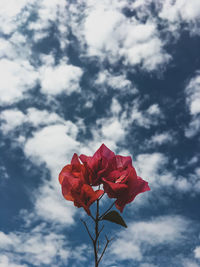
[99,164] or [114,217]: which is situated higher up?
[99,164]

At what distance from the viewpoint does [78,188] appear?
265 cm

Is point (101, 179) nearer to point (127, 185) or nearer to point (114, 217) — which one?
point (127, 185)

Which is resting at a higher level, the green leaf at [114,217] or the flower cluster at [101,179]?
the flower cluster at [101,179]

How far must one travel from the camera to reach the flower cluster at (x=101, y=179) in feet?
8.54

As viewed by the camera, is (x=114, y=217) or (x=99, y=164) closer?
(x=114, y=217)

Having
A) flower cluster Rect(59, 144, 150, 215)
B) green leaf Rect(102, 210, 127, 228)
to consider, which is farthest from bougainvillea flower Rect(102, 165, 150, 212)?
green leaf Rect(102, 210, 127, 228)

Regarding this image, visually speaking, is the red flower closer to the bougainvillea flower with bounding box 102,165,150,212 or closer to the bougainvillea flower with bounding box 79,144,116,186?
the bougainvillea flower with bounding box 79,144,116,186

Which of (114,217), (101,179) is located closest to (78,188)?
(101,179)

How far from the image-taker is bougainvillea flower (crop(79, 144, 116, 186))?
2.70 m

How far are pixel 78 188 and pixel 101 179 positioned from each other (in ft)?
0.87

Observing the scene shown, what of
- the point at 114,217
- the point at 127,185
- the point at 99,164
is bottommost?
the point at 114,217

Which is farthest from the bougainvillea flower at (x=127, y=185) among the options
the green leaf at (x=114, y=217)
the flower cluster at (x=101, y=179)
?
the green leaf at (x=114, y=217)

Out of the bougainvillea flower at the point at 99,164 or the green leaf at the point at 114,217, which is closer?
the green leaf at the point at 114,217

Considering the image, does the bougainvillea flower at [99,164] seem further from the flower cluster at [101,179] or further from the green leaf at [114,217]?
the green leaf at [114,217]
